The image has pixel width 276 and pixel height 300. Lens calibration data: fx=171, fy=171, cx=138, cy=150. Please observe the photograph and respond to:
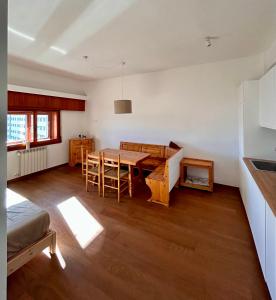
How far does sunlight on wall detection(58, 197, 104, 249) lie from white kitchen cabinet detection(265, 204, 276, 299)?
5.91ft

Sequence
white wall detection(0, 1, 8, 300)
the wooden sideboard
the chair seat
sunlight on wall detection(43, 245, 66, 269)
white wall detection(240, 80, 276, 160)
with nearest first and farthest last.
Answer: white wall detection(0, 1, 8, 300), sunlight on wall detection(43, 245, 66, 269), white wall detection(240, 80, 276, 160), the chair seat, the wooden sideboard

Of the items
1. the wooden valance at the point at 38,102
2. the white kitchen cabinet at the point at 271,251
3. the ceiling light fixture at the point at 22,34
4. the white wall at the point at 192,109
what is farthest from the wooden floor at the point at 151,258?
the ceiling light fixture at the point at 22,34

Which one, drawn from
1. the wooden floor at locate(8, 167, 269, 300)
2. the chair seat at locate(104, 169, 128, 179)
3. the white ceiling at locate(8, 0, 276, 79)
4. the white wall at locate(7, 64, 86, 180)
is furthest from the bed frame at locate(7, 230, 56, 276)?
the white wall at locate(7, 64, 86, 180)

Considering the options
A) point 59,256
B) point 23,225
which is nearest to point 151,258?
point 59,256

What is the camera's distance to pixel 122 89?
15.6ft

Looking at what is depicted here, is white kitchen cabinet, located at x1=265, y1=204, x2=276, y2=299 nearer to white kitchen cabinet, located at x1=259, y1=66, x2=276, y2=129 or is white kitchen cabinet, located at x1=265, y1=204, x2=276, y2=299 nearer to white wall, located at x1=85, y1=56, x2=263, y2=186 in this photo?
white kitchen cabinet, located at x1=259, y1=66, x2=276, y2=129

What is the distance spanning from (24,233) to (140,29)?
8.85ft

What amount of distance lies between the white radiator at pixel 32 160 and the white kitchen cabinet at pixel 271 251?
4.54 metres

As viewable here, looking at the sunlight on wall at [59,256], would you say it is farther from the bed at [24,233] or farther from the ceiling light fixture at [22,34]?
the ceiling light fixture at [22,34]

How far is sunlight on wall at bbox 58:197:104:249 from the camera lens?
2174mm

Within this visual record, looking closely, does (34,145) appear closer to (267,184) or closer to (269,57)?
(267,184)

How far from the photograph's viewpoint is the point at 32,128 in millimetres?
4309

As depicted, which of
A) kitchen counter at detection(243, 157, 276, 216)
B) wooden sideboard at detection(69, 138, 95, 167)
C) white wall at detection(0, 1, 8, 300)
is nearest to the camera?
white wall at detection(0, 1, 8, 300)

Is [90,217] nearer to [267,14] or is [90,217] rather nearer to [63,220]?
[63,220]
